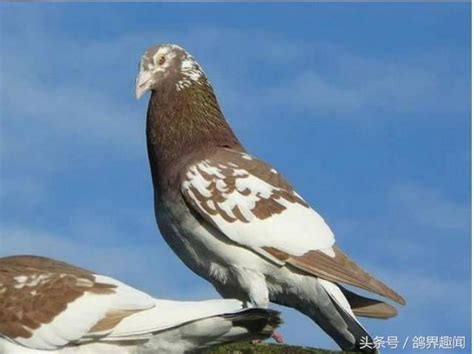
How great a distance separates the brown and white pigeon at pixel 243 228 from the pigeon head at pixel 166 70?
24mm

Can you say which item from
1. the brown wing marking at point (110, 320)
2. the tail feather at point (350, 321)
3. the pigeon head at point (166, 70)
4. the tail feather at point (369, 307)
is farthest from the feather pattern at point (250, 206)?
the brown wing marking at point (110, 320)

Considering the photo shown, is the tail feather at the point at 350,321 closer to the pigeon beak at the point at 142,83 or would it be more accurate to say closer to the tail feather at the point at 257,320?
the tail feather at the point at 257,320

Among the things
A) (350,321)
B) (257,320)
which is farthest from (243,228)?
(257,320)

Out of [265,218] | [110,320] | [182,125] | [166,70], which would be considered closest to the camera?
[110,320]

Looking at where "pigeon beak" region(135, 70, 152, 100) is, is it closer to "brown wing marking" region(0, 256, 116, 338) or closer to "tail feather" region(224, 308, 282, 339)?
"brown wing marking" region(0, 256, 116, 338)

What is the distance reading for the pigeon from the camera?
27.5 ft

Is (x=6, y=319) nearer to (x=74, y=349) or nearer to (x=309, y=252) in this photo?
(x=74, y=349)

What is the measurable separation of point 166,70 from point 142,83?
308 mm

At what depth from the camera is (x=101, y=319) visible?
8734 millimetres

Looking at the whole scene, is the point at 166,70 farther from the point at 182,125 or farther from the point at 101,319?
the point at 101,319

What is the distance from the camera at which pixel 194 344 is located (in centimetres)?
863

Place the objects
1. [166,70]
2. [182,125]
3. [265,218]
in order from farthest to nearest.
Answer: [166,70]
[182,125]
[265,218]

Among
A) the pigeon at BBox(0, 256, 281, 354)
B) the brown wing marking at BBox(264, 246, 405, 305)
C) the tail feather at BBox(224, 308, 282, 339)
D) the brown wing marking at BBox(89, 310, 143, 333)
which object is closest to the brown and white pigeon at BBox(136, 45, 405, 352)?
the brown wing marking at BBox(264, 246, 405, 305)

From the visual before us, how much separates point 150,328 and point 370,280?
277cm
